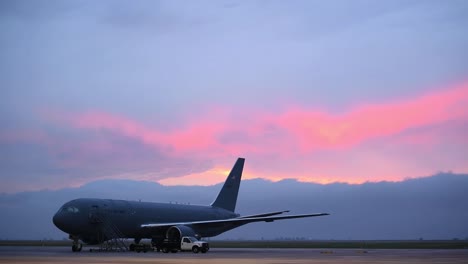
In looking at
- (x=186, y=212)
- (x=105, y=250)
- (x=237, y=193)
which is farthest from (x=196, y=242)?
(x=237, y=193)

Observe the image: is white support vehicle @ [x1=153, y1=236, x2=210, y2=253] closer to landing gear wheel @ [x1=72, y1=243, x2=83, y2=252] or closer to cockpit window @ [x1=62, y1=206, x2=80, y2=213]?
landing gear wheel @ [x1=72, y1=243, x2=83, y2=252]

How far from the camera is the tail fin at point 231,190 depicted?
78.4m

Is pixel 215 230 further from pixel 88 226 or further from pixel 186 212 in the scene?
pixel 88 226

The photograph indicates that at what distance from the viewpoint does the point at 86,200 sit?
5909cm

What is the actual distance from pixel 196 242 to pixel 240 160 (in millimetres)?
27501

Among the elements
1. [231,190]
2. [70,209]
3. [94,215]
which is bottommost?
[94,215]

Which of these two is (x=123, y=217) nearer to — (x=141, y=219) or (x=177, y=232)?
(x=141, y=219)

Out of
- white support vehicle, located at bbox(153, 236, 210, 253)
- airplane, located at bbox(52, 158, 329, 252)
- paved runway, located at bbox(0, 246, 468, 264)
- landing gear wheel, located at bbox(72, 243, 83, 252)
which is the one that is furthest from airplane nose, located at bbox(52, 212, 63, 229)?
white support vehicle, located at bbox(153, 236, 210, 253)

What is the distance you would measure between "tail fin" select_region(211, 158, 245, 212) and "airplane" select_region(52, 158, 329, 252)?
0.45ft

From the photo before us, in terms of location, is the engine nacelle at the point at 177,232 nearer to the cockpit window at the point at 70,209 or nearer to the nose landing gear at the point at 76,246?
the nose landing gear at the point at 76,246

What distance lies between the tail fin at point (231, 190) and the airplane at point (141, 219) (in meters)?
0.14

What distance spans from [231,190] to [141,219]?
18.1 metres

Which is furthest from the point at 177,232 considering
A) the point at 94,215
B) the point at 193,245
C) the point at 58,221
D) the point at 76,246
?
the point at 58,221

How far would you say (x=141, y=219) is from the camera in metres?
64.1
